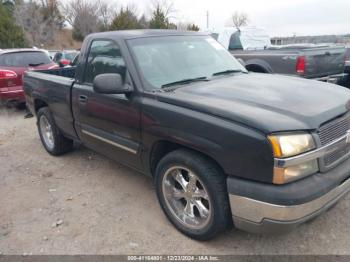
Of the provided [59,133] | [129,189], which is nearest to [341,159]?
[129,189]

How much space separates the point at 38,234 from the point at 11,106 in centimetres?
705

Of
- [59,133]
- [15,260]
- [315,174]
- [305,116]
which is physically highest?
[305,116]

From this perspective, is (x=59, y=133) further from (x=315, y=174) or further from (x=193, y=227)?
(x=315, y=174)

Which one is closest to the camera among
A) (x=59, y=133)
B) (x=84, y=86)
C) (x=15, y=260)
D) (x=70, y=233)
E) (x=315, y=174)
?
(x=315, y=174)

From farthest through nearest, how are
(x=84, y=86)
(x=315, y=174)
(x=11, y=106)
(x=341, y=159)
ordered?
(x=11, y=106) → (x=84, y=86) → (x=341, y=159) → (x=315, y=174)

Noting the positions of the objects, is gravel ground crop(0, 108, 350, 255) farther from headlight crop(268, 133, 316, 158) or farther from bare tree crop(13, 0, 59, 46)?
bare tree crop(13, 0, 59, 46)

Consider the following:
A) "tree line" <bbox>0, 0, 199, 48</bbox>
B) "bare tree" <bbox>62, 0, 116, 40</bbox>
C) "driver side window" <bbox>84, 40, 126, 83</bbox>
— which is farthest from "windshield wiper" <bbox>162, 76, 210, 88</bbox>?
"bare tree" <bbox>62, 0, 116, 40</bbox>

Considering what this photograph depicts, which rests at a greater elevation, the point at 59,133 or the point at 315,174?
the point at 315,174

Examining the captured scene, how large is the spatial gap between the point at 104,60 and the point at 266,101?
6.37 feet

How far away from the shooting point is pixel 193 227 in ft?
9.52

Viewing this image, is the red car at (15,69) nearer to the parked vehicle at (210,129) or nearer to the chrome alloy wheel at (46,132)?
the chrome alloy wheel at (46,132)

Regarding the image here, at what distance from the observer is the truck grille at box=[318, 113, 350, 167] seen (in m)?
2.40

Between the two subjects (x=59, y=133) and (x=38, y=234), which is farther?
(x=59, y=133)

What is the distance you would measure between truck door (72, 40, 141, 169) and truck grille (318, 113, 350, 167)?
5.29ft
